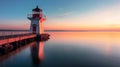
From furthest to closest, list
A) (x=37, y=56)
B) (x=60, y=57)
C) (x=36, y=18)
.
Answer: (x=36, y=18) → (x=37, y=56) → (x=60, y=57)

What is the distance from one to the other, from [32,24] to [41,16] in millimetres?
2439

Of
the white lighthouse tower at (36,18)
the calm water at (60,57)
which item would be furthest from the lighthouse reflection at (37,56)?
the white lighthouse tower at (36,18)

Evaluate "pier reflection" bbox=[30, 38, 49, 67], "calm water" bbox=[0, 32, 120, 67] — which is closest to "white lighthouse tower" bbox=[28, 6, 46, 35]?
"calm water" bbox=[0, 32, 120, 67]

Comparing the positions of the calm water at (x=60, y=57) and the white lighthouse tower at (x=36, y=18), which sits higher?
the white lighthouse tower at (x=36, y=18)

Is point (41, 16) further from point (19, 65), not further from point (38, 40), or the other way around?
point (19, 65)

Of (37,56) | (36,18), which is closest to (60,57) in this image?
(37,56)

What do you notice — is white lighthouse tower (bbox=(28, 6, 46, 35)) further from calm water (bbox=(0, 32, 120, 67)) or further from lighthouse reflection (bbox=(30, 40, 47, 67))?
lighthouse reflection (bbox=(30, 40, 47, 67))

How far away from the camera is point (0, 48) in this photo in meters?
12.6

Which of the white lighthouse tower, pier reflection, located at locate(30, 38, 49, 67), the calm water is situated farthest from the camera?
the white lighthouse tower

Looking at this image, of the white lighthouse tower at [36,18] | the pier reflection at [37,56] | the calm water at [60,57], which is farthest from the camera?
the white lighthouse tower at [36,18]

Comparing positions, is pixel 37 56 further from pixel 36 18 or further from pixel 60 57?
pixel 36 18

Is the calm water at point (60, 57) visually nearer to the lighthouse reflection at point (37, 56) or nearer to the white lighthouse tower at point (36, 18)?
the lighthouse reflection at point (37, 56)

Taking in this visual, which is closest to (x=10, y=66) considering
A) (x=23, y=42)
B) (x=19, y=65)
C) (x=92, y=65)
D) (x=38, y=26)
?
(x=19, y=65)

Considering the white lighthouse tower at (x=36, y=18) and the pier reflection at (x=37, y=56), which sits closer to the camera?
the pier reflection at (x=37, y=56)
